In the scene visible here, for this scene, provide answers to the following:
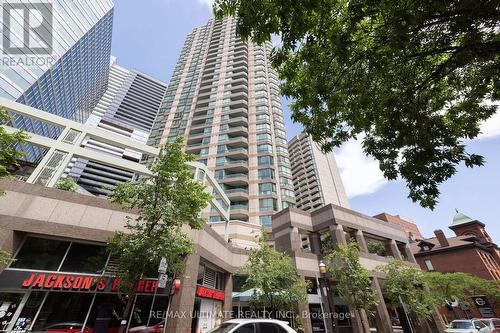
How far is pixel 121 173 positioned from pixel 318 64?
107352mm

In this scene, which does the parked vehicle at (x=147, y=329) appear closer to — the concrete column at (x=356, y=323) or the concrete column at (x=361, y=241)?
the concrete column at (x=356, y=323)

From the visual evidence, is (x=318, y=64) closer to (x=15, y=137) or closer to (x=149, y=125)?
(x=15, y=137)

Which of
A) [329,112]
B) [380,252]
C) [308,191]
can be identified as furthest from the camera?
[308,191]

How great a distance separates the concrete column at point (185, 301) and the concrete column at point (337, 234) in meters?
16.4

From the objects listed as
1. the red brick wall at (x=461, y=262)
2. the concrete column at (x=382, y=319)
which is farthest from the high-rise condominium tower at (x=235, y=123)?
the red brick wall at (x=461, y=262)

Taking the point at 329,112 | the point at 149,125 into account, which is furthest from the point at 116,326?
the point at 149,125

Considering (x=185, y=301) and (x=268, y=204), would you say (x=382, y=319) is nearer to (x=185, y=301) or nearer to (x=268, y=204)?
(x=185, y=301)

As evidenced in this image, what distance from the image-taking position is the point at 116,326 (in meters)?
11.4

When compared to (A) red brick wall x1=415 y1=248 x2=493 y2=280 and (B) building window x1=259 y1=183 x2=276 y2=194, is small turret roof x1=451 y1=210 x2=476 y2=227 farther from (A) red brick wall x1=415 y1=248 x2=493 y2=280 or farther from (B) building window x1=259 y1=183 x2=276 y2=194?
(B) building window x1=259 y1=183 x2=276 y2=194

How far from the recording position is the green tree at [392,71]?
5051 mm

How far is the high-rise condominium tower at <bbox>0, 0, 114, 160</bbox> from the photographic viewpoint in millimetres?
48738

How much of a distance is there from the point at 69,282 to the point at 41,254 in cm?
209

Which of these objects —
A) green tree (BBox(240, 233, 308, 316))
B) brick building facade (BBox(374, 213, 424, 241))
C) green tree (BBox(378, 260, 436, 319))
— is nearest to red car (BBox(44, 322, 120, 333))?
green tree (BBox(240, 233, 308, 316))

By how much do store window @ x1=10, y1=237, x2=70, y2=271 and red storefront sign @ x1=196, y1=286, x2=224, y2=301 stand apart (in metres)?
→ 7.90
